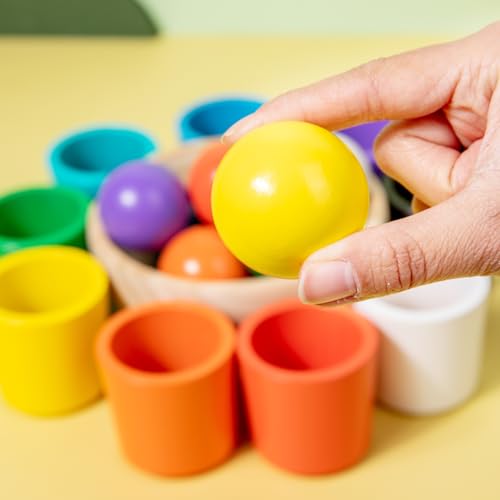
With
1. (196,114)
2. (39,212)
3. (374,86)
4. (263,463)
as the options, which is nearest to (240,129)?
(374,86)

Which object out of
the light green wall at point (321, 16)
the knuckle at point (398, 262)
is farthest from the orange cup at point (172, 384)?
the light green wall at point (321, 16)

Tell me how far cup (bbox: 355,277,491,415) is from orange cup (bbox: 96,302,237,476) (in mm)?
159

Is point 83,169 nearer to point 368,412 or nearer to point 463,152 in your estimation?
point 368,412

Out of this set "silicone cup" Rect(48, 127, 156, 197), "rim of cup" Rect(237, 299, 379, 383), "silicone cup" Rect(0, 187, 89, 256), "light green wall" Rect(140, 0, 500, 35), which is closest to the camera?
"rim of cup" Rect(237, 299, 379, 383)

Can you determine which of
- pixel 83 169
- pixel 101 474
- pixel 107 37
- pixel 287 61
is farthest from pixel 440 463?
pixel 107 37

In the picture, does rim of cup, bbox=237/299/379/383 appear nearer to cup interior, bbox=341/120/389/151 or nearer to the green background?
cup interior, bbox=341/120/389/151

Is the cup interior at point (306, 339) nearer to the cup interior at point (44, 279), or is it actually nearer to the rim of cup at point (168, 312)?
the rim of cup at point (168, 312)

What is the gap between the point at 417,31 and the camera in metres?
1.75

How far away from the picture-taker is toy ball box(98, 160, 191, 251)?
1.00 metres

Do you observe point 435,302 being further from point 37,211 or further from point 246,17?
point 246,17

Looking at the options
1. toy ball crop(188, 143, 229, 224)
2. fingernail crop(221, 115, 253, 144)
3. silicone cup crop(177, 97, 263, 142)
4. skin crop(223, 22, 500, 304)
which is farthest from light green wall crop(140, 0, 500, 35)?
fingernail crop(221, 115, 253, 144)

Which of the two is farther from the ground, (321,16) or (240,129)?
(240,129)

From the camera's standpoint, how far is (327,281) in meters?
0.51

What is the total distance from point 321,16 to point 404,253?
1.34 metres
